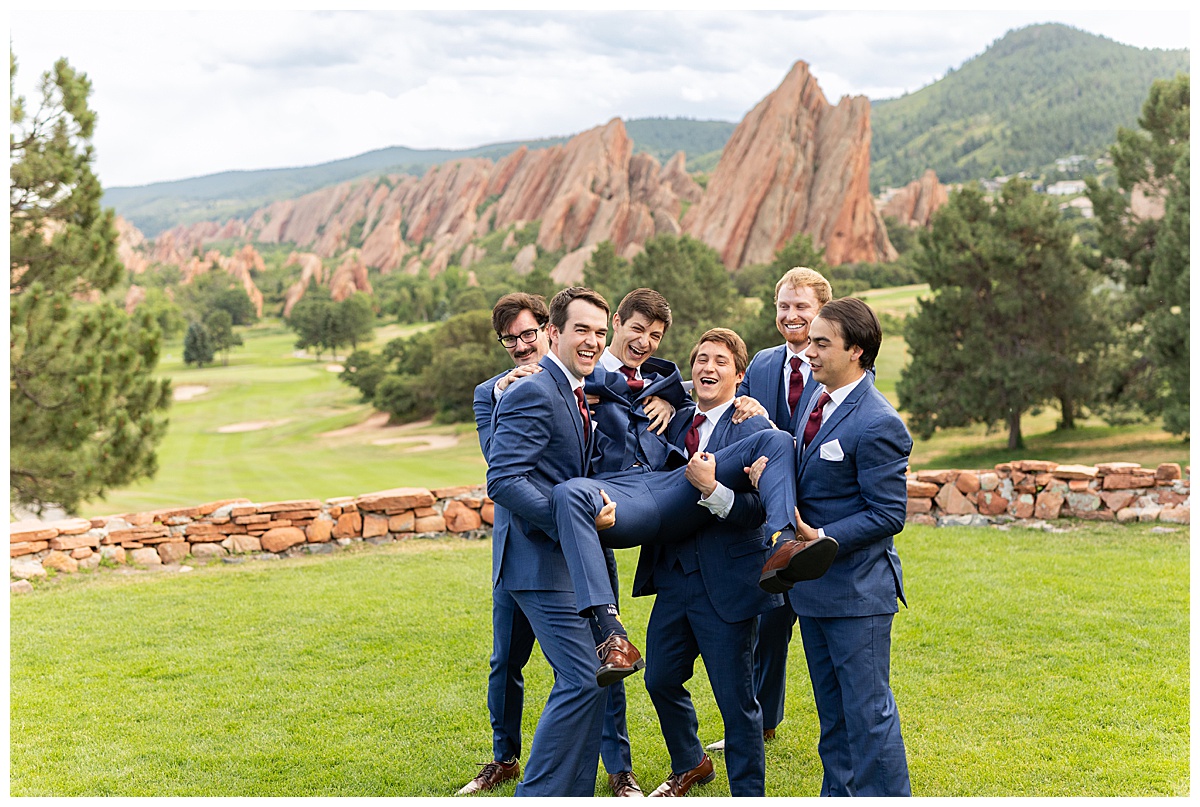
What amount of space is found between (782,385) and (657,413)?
88 centimetres

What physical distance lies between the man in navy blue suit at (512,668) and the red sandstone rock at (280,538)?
5.60 metres

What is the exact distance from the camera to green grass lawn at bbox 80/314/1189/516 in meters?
19.8

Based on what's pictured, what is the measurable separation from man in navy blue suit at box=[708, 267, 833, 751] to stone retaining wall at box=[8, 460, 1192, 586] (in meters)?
5.85

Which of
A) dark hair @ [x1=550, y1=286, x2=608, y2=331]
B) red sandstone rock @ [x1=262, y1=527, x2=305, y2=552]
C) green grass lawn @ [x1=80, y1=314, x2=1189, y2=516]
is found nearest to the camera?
dark hair @ [x1=550, y1=286, x2=608, y2=331]

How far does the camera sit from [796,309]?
14.3 feet

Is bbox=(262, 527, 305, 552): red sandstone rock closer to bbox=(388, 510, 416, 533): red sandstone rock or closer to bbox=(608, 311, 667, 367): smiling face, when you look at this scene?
bbox=(388, 510, 416, 533): red sandstone rock

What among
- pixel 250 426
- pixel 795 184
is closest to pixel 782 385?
pixel 250 426

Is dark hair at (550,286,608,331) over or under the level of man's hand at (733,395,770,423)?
over

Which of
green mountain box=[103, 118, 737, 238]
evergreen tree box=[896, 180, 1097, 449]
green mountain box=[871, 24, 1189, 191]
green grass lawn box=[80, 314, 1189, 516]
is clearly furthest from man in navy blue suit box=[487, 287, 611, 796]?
green mountain box=[103, 118, 737, 238]

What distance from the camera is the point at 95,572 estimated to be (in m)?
8.91

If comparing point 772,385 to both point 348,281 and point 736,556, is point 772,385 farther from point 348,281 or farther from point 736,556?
point 348,281

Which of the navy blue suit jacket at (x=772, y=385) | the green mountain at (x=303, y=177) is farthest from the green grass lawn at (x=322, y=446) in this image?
the green mountain at (x=303, y=177)

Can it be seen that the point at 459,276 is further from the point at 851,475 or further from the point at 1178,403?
the point at 851,475

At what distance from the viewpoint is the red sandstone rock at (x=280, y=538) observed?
31.6 feet
